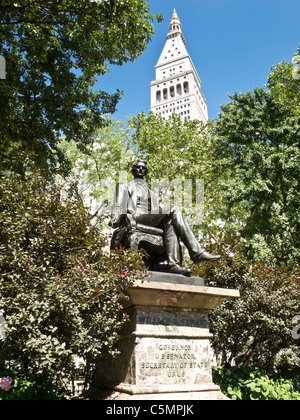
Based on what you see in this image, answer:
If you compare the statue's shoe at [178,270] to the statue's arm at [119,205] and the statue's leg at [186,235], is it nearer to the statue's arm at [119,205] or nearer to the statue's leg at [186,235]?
the statue's leg at [186,235]

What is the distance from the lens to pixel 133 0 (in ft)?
22.4

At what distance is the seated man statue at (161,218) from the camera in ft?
16.5

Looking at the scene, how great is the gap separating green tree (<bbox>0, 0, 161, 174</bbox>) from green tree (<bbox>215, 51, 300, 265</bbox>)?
7144 mm

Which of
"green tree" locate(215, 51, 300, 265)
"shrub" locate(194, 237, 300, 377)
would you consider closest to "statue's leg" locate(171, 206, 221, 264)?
"shrub" locate(194, 237, 300, 377)

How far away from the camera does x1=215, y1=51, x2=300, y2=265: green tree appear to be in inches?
494

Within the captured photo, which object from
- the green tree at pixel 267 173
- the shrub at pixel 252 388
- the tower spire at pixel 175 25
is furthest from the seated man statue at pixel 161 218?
the tower spire at pixel 175 25

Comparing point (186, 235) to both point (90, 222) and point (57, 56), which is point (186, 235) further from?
point (57, 56)

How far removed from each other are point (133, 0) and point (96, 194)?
13.9m

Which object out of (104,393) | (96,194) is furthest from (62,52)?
(96,194)

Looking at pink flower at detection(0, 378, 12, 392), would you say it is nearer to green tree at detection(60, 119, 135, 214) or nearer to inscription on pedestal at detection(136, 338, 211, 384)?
inscription on pedestal at detection(136, 338, 211, 384)

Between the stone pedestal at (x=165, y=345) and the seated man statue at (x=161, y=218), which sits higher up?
the seated man statue at (x=161, y=218)

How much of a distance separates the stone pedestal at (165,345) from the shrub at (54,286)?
0.27m

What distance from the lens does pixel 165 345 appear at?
4387mm
